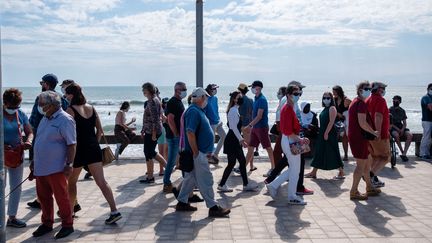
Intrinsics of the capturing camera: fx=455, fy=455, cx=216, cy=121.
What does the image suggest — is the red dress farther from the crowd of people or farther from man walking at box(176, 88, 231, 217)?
man walking at box(176, 88, 231, 217)

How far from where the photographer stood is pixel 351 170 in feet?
31.2

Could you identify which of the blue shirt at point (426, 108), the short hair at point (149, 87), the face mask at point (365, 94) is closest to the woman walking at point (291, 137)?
the face mask at point (365, 94)

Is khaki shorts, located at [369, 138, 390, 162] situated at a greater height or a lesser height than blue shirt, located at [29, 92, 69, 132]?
lesser

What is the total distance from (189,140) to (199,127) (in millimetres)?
237

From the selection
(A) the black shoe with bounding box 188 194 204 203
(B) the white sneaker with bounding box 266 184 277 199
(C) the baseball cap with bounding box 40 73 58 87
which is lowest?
(A) the black shoe with bounding box 188 194 204 203

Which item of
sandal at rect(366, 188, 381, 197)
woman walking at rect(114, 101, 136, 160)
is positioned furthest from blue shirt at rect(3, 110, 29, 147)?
sandal at rect(366, 188, 381, 197)

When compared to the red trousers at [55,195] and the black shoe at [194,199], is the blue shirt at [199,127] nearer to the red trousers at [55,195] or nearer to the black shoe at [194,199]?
the black shoe at [194,199]

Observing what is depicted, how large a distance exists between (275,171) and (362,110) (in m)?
1.68

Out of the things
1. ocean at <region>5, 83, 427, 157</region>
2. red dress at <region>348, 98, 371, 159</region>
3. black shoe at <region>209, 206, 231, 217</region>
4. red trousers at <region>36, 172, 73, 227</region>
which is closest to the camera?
red trousers at <region>36, 172, 73, 227</region>

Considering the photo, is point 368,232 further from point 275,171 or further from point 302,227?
point 275,171

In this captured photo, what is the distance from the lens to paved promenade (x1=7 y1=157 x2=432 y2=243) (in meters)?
5.36

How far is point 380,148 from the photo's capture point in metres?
7.43

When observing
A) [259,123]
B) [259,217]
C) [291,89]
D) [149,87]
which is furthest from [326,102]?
[149,87]

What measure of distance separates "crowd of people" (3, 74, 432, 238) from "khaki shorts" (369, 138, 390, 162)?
16mm
